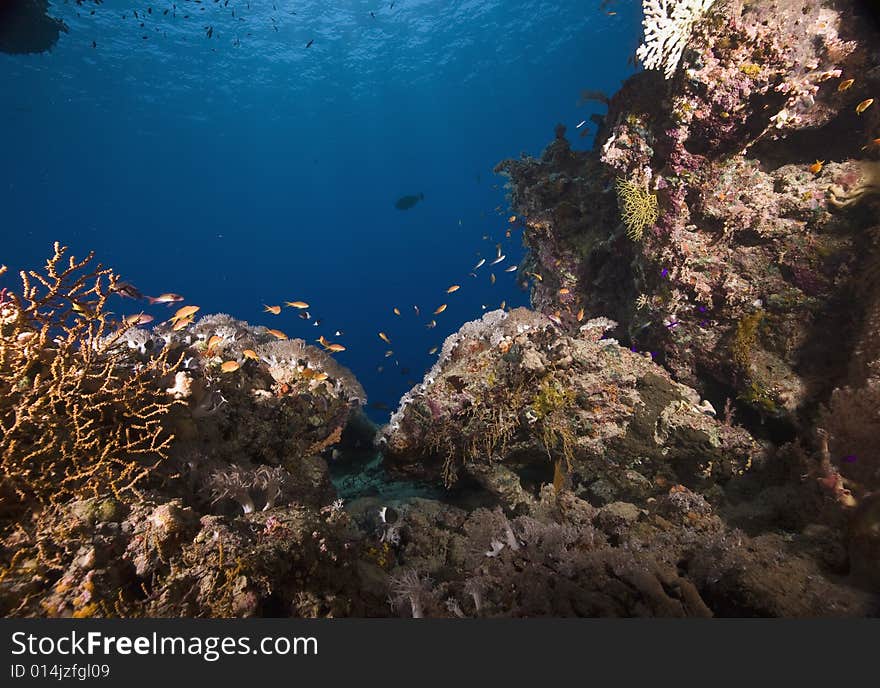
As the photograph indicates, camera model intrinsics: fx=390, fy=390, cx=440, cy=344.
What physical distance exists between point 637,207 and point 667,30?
2609mm

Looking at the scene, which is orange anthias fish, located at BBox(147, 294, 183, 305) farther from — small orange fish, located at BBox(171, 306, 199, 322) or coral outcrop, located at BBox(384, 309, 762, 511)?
→ coral outcrop, located at BBox(384, 309, 762, 511)

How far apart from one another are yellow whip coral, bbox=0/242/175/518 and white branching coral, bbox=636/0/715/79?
797 cm

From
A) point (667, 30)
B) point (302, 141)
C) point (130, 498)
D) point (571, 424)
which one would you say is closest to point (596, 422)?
point (571, 424)

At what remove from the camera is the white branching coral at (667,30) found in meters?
6.01

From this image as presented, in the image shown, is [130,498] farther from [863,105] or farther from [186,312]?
[863,105]

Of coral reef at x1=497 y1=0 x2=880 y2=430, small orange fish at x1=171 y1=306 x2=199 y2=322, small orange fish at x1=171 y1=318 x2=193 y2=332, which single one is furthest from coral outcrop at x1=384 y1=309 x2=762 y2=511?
small orange fish at x1=171 y1=318 x2=193 y2=332

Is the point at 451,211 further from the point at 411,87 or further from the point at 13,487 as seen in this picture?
the point at 13,487

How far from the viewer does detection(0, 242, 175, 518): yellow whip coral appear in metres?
2.61

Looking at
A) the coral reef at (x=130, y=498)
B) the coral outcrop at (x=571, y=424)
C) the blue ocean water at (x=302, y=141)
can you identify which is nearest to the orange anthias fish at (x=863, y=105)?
the blue ocean water at (x=302, y=141)

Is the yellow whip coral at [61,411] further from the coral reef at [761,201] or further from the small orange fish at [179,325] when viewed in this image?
the coral reef at [761,201]

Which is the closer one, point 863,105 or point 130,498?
point 130,498

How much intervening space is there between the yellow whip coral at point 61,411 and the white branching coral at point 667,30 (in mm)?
7974

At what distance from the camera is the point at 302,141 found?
238 ft

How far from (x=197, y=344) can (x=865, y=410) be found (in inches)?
299
